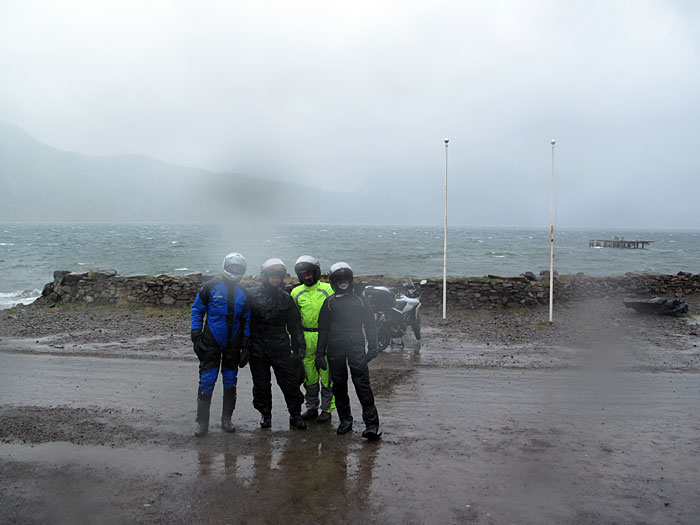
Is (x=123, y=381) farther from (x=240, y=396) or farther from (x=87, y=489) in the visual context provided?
(x=87, y=489)

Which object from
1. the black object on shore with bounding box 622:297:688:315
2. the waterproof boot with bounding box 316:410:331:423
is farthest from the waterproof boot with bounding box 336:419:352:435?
the black object on shore with bounding box 622:297:688:315

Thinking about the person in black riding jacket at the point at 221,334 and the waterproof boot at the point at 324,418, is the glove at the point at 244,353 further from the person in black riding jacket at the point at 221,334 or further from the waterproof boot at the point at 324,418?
the waterproof boot at the point at 324,418

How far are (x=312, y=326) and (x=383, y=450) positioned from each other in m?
1.62

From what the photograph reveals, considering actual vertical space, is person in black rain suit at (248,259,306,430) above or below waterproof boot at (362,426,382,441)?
above

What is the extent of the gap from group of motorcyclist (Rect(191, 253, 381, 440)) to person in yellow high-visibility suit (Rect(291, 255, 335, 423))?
12mm

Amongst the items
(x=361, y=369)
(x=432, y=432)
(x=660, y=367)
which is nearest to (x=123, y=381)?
(x=361, y=369)

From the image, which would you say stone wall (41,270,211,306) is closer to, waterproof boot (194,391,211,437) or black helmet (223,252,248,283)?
black helmet (223,252,248,283)

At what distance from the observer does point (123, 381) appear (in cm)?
823

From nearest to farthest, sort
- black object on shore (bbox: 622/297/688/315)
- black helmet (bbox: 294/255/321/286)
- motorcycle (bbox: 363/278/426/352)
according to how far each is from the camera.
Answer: black helmet (bbox: 294/255/321/286)
motorcycle (bbox: 363/278/426/352)
black object on shore (bbox: 622/297/688/315)

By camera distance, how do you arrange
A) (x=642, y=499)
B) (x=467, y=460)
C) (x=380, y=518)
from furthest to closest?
(x=467, y=460), (x=642, y=499), (x=380, y=518)

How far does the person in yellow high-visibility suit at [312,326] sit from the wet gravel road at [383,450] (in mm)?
427

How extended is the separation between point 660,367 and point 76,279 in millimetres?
15687

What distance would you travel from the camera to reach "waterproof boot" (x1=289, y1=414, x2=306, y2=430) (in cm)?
625

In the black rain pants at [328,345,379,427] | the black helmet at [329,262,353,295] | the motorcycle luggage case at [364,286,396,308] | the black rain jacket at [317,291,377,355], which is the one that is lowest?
the black rain pants at [328,345,379,427]
